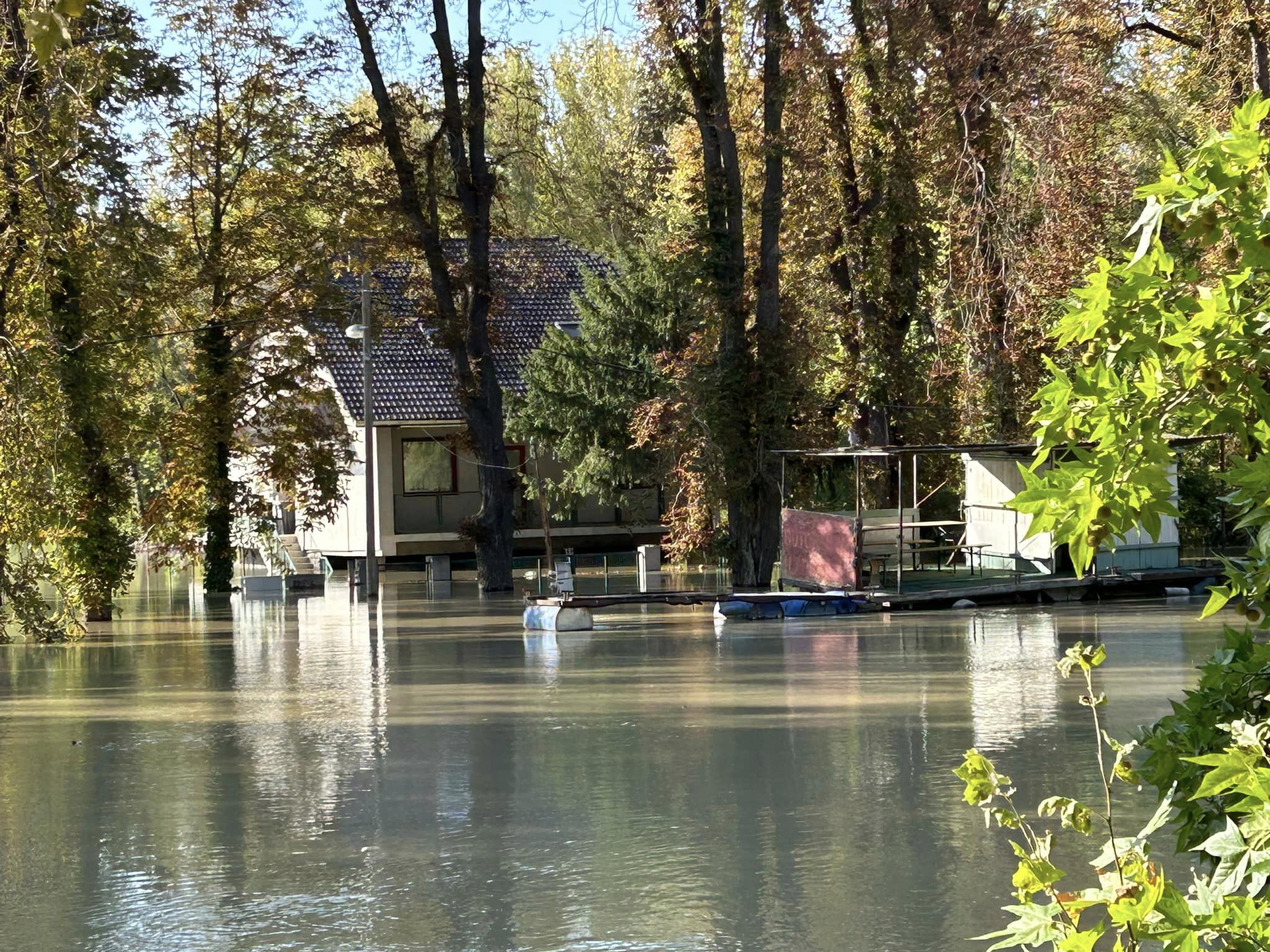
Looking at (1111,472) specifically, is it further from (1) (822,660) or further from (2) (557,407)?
(2) (557,407)

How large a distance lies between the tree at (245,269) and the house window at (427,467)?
26.3 ft

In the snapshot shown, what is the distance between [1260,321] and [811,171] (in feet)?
95.2

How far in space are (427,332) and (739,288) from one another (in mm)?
13711

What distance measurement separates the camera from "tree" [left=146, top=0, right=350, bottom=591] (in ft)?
106

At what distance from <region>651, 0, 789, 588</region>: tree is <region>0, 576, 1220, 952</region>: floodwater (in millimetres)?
8151

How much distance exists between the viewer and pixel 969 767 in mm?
3447

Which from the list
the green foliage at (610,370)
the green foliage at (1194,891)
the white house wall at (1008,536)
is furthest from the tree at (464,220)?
the green foliage at (1194,891)

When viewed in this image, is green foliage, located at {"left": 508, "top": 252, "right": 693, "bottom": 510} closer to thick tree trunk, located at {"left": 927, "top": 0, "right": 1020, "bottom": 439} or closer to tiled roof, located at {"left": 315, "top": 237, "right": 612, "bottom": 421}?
tiled roof, located at {"left": 315, "top": 237, "right": 612, "bottom": 421}

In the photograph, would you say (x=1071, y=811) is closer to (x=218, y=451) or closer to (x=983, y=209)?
(x=983, y=209)

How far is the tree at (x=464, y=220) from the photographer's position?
32281 millimetres

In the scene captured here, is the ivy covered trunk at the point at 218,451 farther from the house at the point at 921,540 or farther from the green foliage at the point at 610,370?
the house at the point at 921,540

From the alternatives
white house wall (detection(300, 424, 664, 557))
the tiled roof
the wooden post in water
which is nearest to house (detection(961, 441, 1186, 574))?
the wooden post in water

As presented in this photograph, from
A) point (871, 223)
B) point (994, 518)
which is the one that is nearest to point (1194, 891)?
point (994, 518)

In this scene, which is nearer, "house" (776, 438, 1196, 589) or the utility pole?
"house" (776, 438, 1196, 589)
